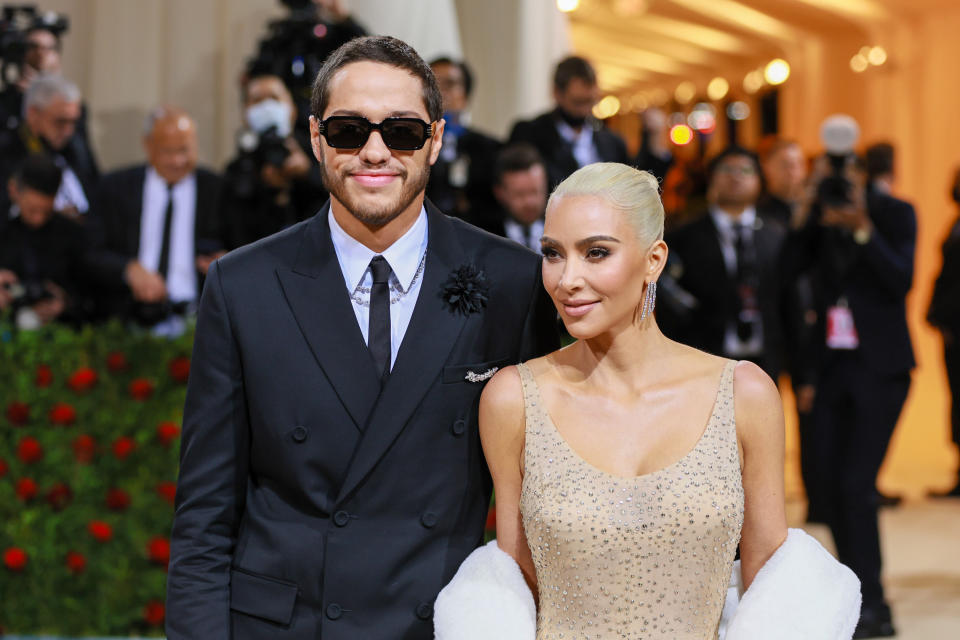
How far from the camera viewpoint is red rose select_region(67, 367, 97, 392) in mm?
5242

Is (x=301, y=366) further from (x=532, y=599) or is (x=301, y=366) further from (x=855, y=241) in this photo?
(x=855, y=241)

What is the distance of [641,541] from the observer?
97.0 inches

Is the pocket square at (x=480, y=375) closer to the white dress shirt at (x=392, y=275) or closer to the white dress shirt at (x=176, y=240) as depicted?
the white dress shirt at (x=392, y=275)

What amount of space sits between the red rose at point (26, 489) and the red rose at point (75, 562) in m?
0.29

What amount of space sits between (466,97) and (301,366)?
436cm

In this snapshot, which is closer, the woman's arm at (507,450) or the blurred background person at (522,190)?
the woman's arm at (507,450)

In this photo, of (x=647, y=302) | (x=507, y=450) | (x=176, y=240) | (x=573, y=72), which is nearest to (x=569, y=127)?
(x=573, y=72)

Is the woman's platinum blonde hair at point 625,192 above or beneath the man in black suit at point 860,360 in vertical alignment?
above

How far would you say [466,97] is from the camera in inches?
263

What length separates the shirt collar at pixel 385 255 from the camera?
8.40 ft

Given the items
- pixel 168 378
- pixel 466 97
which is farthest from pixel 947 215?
pixel 168 378

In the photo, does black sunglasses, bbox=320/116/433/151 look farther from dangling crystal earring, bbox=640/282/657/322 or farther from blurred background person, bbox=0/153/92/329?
blurred background person, bbox=0/153/92/329

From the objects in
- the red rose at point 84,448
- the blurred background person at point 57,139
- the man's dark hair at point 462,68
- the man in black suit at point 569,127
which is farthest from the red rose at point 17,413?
the man in black suit at point 569,127

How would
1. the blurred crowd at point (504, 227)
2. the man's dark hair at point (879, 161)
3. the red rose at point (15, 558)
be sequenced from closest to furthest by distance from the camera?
the red rose at point (15, 558), the blurred crowd at point (504, 227), the man's dark hair at point (879, 161)
